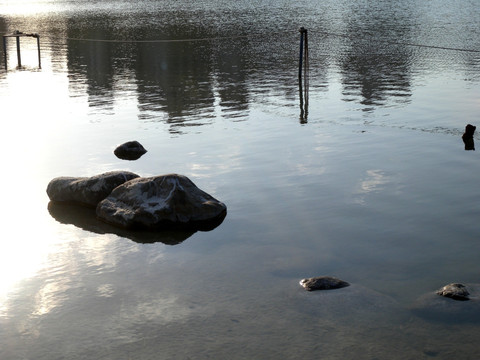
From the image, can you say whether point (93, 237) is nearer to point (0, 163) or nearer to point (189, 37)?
point (0, 163)

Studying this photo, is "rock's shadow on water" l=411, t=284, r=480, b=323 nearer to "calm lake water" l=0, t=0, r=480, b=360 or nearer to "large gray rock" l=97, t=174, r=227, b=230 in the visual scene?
"calm lake water" l=0, t=0, r=480, b=360

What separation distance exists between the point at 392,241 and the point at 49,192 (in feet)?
20.5

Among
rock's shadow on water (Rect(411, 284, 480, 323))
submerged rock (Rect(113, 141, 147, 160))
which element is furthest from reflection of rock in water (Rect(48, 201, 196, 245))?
rock's shadow on water (Rect(411, 284, 480, 323))

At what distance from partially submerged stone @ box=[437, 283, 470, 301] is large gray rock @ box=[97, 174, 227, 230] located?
13.2 ft

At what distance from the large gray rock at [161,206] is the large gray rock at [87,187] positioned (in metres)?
0.54

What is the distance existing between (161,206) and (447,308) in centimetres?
487

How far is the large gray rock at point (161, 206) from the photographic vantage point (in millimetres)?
11312

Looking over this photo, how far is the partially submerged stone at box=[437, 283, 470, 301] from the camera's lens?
8531mm

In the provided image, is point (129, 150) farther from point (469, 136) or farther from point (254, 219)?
point (469, 136)

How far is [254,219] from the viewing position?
1161 centimetres

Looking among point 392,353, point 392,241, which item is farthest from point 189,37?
point 392,353

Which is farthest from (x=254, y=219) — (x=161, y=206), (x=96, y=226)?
(x=96, y=226)

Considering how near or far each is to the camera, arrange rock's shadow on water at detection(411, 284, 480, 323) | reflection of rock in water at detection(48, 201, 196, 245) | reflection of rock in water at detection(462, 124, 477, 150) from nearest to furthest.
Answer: rock's shadow on water at detection(411, 284, 480, 323)
reflection of rock in water at detection(48, 201, 196, 245)
reflection of rock in water at detection(462, 124, 477, 150)

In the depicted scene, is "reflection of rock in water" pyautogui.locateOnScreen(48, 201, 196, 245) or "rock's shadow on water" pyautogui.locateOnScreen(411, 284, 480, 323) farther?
"reflection of rock in water" pyautogui.locateOnScreen(48, 201, 196, 245)
